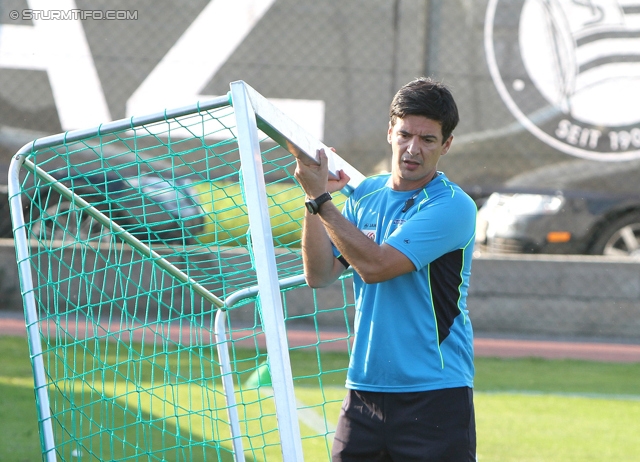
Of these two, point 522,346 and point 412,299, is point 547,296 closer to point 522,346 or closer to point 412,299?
point 522,346

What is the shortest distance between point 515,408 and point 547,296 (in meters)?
2.93

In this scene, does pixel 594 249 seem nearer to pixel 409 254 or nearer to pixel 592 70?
pixel 592 70

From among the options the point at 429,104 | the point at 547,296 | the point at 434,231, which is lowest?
the point at 547,296

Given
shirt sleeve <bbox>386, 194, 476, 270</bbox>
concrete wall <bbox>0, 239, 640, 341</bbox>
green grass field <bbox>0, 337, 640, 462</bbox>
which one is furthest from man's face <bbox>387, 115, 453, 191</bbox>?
concrete wall <bbox>0, 239, 640, 341</bbox>

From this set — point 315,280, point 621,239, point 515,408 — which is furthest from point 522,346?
point 315,280

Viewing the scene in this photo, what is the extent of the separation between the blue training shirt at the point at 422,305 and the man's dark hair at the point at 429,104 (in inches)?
8.7

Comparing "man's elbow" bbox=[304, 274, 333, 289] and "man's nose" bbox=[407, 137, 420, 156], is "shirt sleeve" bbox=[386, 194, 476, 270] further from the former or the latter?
"man's elbow" bbox=[304, 274, 333, 289]

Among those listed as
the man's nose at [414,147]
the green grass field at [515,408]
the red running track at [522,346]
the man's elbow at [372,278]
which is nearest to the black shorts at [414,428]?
the man's elbow at [372,278]

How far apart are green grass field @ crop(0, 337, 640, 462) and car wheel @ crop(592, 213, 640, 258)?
1.89 m

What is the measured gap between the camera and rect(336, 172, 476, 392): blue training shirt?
293cm

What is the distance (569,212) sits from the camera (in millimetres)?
9461

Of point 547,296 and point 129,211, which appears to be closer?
point 129,211

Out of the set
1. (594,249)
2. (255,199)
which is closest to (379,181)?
(255,199)

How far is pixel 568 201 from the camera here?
30.3 ft
